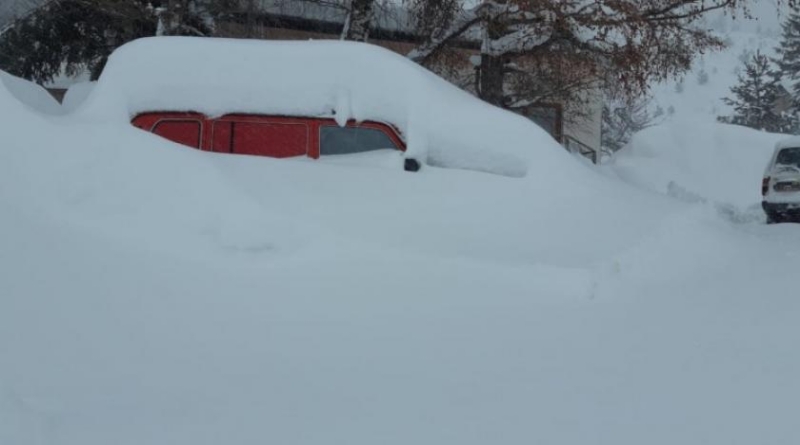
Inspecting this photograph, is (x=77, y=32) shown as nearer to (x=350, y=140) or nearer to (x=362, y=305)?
(x=350, y=140)

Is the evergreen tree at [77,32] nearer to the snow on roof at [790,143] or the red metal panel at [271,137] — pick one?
the red metal panel at [271,137]

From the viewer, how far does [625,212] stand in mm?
6543

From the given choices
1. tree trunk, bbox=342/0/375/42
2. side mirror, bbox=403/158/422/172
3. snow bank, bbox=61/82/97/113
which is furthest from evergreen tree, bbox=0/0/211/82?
side mirror, bbox=403/158/422/172

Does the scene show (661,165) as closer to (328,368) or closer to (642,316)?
(642,316)

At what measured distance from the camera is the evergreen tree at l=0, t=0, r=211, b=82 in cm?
1437

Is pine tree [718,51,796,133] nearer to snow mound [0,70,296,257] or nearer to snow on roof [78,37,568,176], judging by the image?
snow on roof [78,37,568,176]

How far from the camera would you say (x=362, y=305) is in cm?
481

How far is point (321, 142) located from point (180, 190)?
4.94 feet

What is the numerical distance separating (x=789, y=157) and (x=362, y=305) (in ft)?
33.8

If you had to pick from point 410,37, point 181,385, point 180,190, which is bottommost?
point 181,385

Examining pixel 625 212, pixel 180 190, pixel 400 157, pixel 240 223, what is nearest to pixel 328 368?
pixel 240 223

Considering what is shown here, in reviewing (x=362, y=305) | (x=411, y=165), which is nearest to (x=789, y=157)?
(x=411, y=165)

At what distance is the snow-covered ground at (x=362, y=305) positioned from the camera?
3.54 m

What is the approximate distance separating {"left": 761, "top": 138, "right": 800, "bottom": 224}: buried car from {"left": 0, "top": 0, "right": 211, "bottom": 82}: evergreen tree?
10.2 metres
